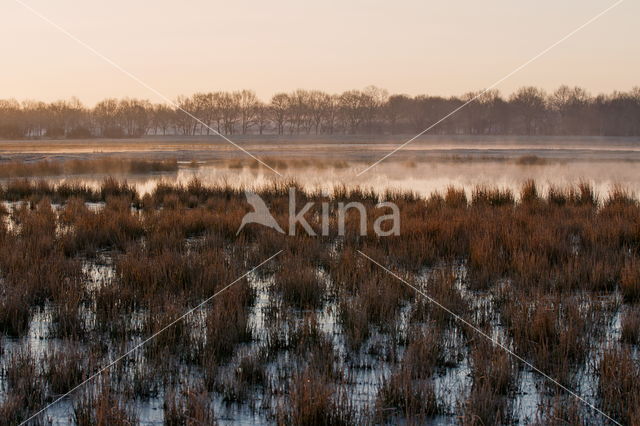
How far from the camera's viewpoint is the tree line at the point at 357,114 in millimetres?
86000

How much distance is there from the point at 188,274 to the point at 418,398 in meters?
3.07

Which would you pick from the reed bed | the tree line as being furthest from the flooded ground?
the tree line

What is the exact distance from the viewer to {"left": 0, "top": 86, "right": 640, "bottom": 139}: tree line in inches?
3386

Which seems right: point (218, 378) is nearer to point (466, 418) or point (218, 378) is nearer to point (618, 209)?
point (466, 418)

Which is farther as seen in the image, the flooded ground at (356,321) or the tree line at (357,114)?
the tree line at (357,114)

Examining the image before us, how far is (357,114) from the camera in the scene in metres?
98.1

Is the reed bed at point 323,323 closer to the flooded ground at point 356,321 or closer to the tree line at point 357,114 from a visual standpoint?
the flooded ground at point 356,321

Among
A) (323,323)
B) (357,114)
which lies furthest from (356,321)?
(357,114)

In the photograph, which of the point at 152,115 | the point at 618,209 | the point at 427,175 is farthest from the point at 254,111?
the point at 618,209

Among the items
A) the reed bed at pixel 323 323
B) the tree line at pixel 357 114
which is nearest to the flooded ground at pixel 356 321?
the reed bed at pixel 323 323

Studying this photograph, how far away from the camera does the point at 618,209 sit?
9906mm

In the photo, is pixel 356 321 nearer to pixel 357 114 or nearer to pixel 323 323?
pixel 323 323

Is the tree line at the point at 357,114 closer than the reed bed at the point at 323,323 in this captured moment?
No

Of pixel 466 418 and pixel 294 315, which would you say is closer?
pixel 466 418
